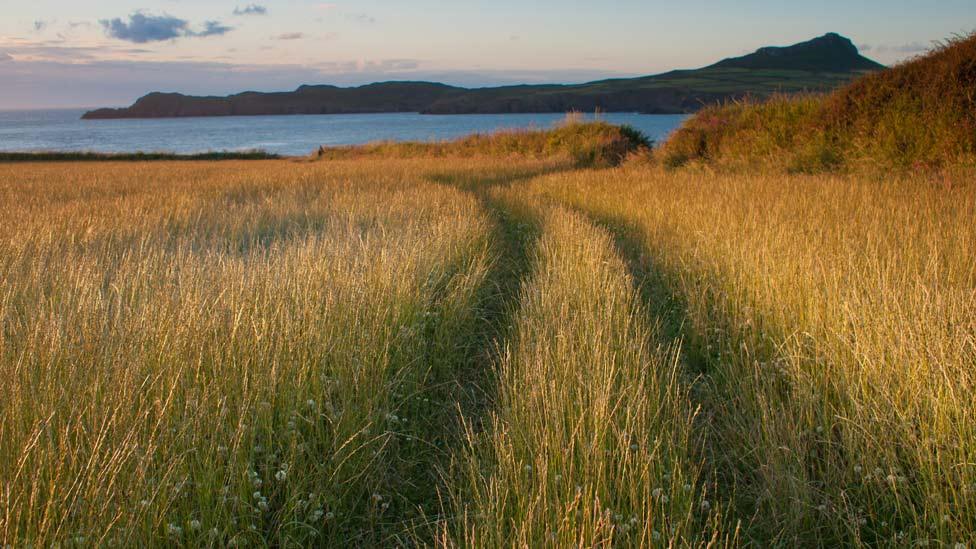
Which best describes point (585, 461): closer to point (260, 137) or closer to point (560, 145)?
point (560, 145)

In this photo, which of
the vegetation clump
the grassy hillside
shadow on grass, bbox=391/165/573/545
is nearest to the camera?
shadow on grass, bbox=391/165/573/545

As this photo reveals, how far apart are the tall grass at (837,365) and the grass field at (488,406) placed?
0.02 meters

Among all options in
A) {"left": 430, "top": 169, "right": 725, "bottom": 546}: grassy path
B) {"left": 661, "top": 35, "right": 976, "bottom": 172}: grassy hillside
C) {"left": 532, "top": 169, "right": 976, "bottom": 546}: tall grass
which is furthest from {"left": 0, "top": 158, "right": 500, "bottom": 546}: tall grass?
{"left": 661, "top": 35, "right": 976, "bottom": 172}: grassy hillside

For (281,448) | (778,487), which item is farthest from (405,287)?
(778,487)

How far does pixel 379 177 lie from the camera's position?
14430mm

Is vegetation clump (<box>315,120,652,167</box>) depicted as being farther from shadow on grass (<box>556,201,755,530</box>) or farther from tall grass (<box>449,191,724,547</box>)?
tall grass (<box>449,191,724,547</box>)

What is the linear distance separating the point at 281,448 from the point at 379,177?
1234cm

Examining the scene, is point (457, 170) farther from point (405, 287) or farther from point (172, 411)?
point (172, 411)

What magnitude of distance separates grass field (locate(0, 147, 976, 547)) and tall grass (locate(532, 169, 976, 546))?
0.08 ft

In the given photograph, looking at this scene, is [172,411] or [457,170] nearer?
[172,411]

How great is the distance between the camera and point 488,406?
3551mm

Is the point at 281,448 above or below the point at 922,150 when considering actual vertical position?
below

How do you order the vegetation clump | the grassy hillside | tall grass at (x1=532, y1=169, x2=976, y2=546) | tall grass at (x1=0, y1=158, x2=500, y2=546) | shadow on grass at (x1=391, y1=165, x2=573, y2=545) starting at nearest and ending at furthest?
tall grass at (x1=0, y1=158, x2=500, y2=546) < tall grass at (x1=532, y1=169, x2=976, y2=546) < shadow on grass at (x1=391, y1=165, x2=573, y2=545) < the grassy hillside < the vegetation clump

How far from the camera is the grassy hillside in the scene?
33.6 ft
